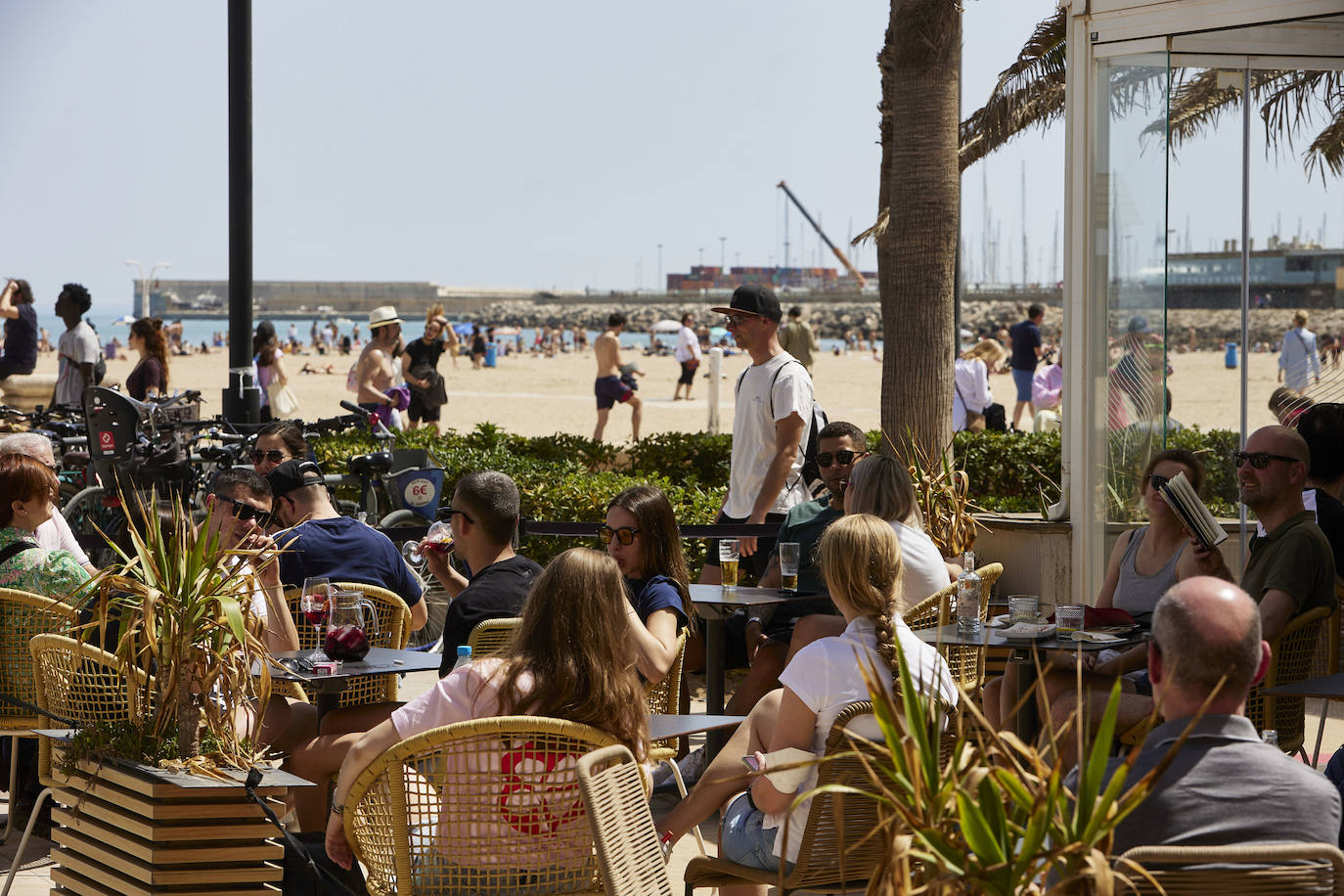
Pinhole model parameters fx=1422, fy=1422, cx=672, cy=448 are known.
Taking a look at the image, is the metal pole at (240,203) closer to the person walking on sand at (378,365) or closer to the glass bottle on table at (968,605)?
the person walking on sand at (378,365)

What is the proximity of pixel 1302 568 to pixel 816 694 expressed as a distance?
7.30 ft

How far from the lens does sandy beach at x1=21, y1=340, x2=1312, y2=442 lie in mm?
7777

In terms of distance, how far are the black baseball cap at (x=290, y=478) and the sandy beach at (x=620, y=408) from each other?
4322mm

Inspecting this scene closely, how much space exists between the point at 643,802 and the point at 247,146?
8148 mm

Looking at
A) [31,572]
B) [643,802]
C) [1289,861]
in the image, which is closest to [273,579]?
[31,572]

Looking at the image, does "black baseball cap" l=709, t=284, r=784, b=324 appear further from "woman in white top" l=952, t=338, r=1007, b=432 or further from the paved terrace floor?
"woman in white top" l=952, t=338, r=1007, b=432

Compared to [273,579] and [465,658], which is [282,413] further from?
[465,658]

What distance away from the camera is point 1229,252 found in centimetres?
738

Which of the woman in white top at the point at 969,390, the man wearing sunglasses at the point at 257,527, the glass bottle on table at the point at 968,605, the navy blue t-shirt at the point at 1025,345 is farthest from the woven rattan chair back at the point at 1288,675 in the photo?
the navy blue t-shirt at the point at 1025,345

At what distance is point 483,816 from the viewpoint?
304 cm

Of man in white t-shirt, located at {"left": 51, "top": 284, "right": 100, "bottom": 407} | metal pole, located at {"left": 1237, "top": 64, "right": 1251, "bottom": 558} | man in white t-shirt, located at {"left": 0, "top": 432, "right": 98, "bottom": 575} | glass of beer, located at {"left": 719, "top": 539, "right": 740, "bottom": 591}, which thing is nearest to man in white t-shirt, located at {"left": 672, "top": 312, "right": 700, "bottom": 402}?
man in white t-shirt, located at {"left": 51, "top": 284, "right": 100, "bottom": 407}

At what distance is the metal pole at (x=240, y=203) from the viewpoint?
993 centimetres

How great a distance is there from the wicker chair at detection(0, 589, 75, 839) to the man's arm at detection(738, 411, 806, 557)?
3.02m

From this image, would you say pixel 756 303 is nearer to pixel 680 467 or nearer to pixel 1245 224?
pixel 1245 224
